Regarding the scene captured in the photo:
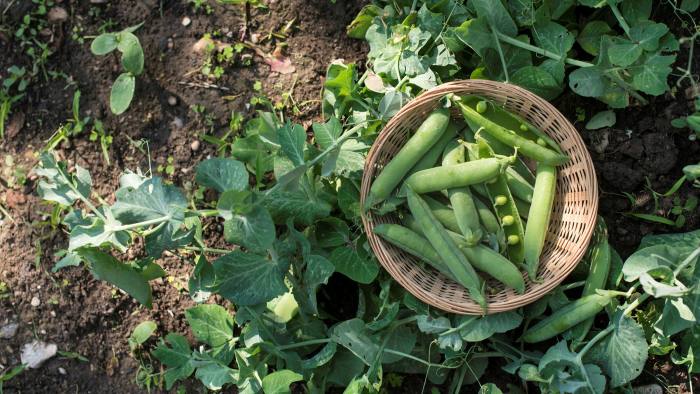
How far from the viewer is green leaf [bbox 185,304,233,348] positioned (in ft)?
9.11

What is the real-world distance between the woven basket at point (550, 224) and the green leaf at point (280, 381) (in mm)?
541

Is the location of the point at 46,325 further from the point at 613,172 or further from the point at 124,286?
the point at 613,172

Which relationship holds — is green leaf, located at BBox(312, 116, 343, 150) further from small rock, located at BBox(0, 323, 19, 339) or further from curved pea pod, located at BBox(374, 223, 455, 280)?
small rock, located at BBox(0, 323, 19, 339)

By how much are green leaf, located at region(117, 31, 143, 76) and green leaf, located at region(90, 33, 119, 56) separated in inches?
1.0

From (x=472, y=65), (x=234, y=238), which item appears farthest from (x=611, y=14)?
(x=234, y=238)

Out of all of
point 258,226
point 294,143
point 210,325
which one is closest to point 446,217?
point 294,143

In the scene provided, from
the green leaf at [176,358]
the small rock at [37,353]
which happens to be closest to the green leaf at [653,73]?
the green leaf at [176,358]

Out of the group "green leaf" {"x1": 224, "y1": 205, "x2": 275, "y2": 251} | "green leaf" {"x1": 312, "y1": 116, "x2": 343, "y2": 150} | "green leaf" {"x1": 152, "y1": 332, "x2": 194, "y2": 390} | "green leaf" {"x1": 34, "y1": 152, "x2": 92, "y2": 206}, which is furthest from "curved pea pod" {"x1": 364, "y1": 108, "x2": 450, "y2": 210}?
"green leaf" {"x1": 34, "y1": 152, "x2": 92, "y2": 206}

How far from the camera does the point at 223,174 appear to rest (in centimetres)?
246

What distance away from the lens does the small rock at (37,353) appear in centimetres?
306

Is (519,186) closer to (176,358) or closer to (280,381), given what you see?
(280,381)

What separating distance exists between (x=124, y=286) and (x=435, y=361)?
126 centimetres

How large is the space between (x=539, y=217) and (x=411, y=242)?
49 centimetres

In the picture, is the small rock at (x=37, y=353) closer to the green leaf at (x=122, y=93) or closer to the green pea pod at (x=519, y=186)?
the green leaf at (x=122, y=93)
